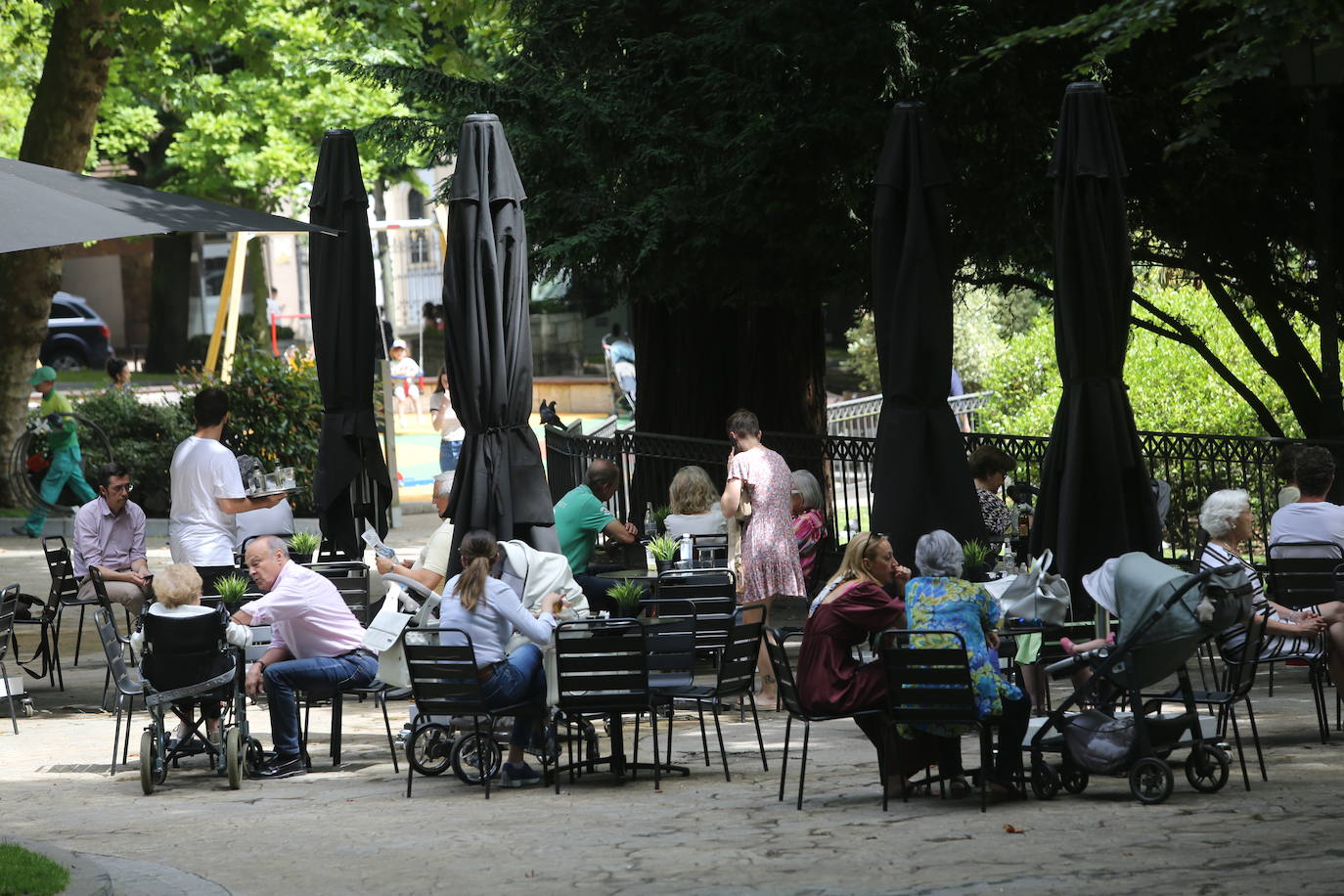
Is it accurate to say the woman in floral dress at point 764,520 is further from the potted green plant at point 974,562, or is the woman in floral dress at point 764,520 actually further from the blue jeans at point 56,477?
the blue jeans at point 56,477

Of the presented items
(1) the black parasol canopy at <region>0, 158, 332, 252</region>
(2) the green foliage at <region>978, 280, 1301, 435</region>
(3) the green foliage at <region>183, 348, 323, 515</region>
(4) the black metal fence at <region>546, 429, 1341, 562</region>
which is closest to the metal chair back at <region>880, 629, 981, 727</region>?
(1) the black parasol canopy at <region>0, 158, 332, 252</region>

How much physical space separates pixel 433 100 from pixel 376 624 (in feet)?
25.4

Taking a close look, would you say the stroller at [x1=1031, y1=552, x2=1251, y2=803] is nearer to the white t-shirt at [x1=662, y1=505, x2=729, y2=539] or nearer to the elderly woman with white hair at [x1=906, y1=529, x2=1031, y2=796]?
the elderly woman with white hair at [x1=906, y1=529, x2=1031, y2=796]

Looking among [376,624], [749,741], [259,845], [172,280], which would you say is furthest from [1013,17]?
[172,280]

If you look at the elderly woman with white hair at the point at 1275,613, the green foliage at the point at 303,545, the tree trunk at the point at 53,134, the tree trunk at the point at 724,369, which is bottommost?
the elderly woman with white hair at the point at 1275,613

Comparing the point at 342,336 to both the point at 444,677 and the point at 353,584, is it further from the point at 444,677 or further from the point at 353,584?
the point at 444,677

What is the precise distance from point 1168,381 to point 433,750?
13.4 metres

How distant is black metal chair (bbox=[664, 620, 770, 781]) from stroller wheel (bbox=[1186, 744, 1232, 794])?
7.20ft

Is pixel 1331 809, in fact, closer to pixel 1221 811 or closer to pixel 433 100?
pixel 1221 811

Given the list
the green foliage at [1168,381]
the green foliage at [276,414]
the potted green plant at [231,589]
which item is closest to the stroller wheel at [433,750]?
the potted green plant at [231,589]

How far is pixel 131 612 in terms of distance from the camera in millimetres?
12117

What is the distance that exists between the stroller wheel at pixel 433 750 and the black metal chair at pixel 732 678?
1.19 metres

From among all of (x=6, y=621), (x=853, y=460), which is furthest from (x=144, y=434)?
(x=6, y=621)

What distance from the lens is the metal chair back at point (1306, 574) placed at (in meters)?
9.74
